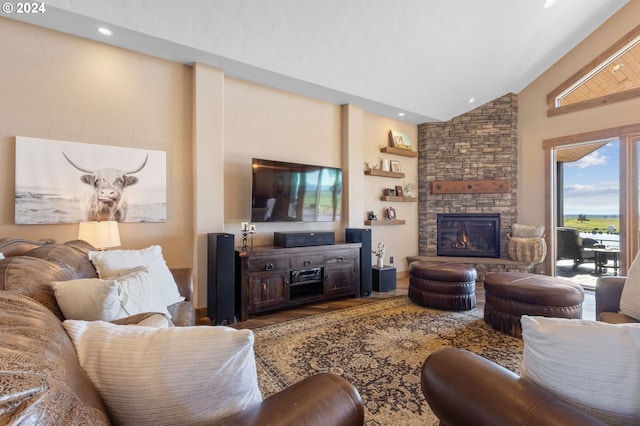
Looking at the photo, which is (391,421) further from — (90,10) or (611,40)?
(611,40)

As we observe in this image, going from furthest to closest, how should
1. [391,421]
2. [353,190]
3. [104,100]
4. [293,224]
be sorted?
[353,190] → [293,224] → [104,100] → [391,421]

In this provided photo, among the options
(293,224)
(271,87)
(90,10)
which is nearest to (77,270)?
(90,10)

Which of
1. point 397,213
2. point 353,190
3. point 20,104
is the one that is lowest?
point 397,213

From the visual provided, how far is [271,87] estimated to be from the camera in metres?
3.84

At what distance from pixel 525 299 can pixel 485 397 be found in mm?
2197

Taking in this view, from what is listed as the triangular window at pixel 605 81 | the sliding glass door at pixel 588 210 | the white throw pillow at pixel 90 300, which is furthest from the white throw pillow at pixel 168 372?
the triangular window at pixel 605 81

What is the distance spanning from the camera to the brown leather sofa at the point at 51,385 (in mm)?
458

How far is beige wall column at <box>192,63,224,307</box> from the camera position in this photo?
3229 millimetres

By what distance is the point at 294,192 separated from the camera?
3.78m

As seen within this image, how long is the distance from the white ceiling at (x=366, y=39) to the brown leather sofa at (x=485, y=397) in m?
3.20

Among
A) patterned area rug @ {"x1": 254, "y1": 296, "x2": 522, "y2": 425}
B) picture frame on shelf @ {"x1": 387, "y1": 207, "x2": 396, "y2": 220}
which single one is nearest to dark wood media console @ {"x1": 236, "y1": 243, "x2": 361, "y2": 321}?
patterned area rug @ {"x1": 254, "y1": 296, "x2": 522, "y2": 425}

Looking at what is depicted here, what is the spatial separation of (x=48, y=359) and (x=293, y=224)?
354 centimetres

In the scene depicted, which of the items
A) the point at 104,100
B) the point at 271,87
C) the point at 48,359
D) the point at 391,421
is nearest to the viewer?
the point at 48,359

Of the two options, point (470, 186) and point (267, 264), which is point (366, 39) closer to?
point (267, 264)
